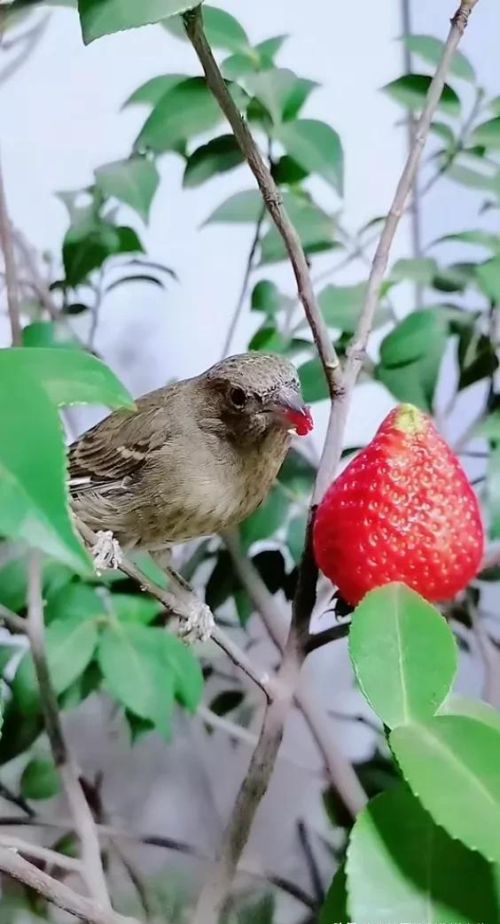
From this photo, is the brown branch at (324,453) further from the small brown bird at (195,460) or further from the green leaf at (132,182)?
the green leaf at (132,182)

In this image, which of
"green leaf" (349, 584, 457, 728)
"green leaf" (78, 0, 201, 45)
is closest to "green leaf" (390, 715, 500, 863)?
"green leaf" (349, 584, 457, 728)

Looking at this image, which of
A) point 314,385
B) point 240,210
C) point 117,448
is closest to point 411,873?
point 117,448

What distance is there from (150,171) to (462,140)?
0.25 m

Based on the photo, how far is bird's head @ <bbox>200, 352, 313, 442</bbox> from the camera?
1.43 feet

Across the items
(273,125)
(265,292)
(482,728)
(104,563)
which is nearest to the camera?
(482,728)

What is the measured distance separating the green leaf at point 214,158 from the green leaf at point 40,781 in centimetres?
49

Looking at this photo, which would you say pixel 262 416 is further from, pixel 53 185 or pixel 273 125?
pixel 53 185

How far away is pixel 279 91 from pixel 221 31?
0.06 metres

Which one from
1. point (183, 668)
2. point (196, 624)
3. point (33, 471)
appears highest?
point (33, 471)

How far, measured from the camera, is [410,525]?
1.08ft

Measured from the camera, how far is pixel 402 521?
1.08ft

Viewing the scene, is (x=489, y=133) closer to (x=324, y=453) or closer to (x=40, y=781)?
(x=324, y=453)

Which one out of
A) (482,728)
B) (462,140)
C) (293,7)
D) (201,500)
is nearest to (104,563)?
(201,500)

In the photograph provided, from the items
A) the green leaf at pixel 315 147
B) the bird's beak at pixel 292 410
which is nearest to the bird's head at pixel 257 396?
the bird's beak at pixel 292 410
